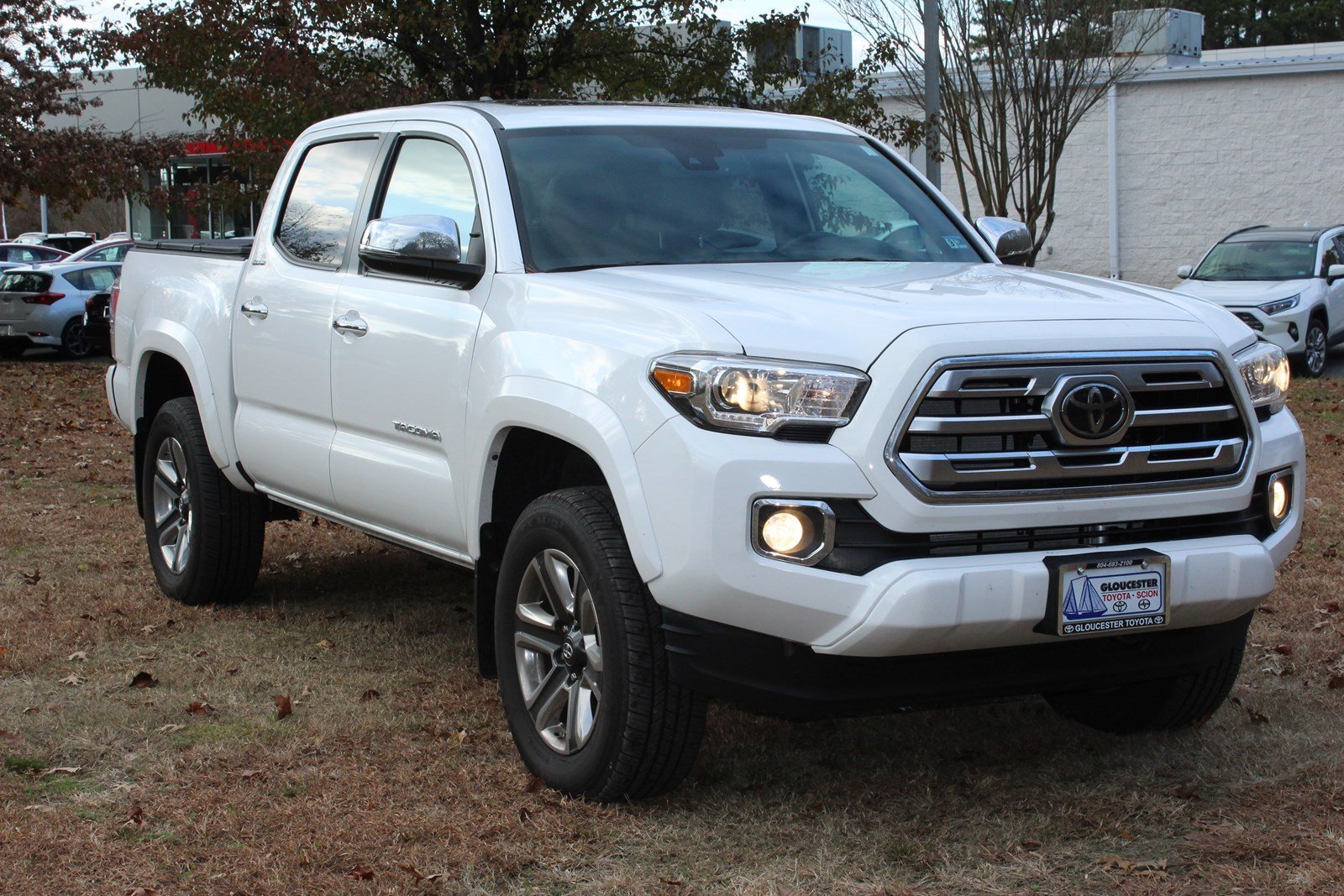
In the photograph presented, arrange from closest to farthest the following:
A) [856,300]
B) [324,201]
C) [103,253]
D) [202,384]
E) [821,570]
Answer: [821,570] → [856,300] → [324,201] → [202,384] → [103,253]

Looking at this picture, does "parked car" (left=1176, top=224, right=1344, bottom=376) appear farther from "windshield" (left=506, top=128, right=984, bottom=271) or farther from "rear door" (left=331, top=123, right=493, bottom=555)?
"rear door" (left=331, top=123, right=493, bottom=555)

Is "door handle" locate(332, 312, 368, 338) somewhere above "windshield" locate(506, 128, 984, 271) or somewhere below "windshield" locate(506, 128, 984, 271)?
below

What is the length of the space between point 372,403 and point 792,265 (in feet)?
4.79

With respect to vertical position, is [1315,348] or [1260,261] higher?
[1260,261]

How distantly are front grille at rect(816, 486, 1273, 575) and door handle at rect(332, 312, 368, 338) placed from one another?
7.16 ft

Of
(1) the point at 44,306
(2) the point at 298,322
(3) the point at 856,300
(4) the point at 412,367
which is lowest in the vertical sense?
(1) the point at 44,306

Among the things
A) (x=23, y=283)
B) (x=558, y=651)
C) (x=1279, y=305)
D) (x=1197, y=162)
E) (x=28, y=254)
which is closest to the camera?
(x=558, y=651)

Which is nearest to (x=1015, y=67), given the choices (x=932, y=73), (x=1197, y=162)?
(x=932, y=73)

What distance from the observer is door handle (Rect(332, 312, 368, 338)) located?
5305 millimetres

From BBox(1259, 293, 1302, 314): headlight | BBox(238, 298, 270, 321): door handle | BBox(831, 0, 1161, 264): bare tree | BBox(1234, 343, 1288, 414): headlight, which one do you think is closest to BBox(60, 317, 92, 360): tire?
BBox(831, 0, 1161, 264): bare tree

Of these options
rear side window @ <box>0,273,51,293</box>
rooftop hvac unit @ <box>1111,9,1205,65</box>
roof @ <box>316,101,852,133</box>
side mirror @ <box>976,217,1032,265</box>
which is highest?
rooftop hvac unit @ <box>1111,9,1205,65</box>

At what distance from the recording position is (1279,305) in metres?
17.3

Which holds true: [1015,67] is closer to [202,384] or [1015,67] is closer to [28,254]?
[202,384]

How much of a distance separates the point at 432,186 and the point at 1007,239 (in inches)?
78.2
